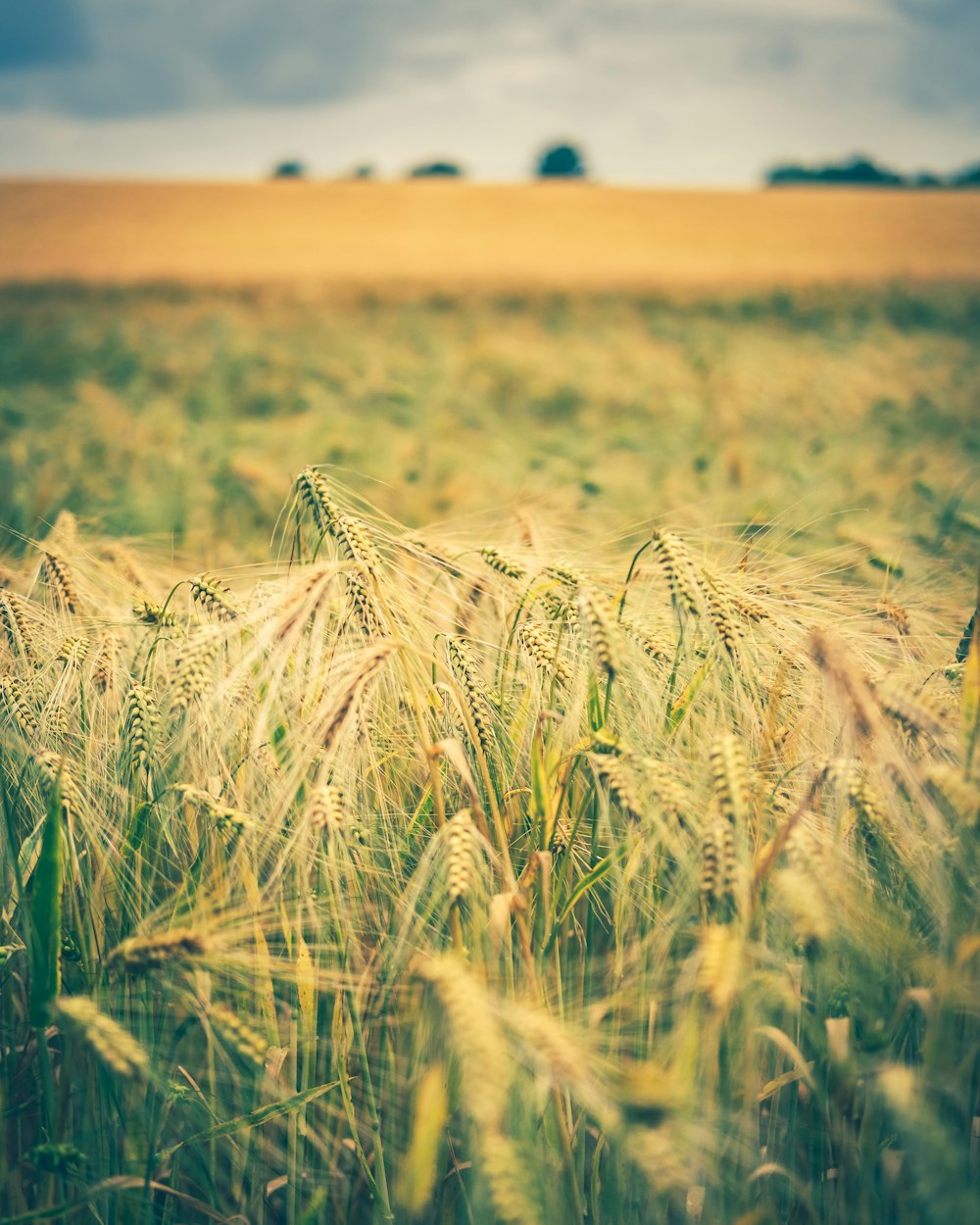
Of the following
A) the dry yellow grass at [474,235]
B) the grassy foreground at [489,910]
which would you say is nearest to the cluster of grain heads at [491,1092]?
the grassy foreground at [489,910]

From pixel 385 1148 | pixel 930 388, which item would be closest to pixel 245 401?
pixel 930 388

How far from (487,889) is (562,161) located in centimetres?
4646

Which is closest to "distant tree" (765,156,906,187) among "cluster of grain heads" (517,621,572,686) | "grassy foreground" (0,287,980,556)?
"grassy foreground" (0,287,980,556)

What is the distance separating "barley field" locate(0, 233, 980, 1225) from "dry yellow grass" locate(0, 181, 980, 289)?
1364cm

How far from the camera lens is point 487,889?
109 cm

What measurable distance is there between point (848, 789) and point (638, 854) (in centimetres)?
28

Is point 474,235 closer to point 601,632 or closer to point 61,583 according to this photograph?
point 61,583

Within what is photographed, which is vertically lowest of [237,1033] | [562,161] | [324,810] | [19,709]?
[237,1033]

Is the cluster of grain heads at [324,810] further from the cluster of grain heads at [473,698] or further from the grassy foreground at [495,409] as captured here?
the grassy foreground at [495,409]

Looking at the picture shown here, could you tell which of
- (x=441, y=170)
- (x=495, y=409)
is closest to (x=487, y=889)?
(x=495, y=409)

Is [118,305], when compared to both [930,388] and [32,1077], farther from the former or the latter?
[32,1077]

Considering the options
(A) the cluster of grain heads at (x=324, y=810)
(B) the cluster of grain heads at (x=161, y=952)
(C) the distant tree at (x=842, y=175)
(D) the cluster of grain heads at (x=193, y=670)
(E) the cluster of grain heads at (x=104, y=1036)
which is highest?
(C) the distant tree at (x=842, y=175)

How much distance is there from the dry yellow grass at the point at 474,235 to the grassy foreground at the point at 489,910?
45.0 feet

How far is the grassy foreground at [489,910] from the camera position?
33.8 inches
